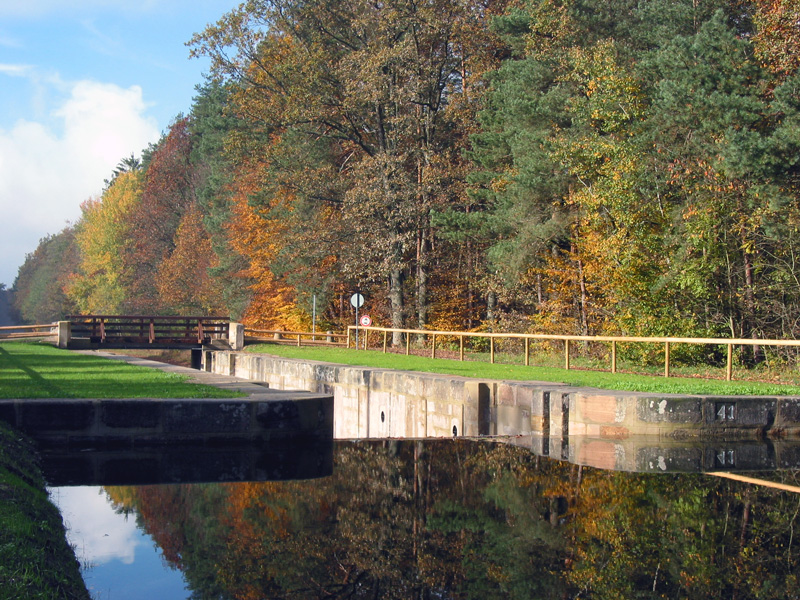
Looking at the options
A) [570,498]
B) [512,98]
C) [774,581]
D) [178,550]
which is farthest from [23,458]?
[512,98]

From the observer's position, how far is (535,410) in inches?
513

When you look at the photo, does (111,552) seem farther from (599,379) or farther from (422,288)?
(422,288)

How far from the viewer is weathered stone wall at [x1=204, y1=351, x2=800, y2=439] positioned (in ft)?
39.1

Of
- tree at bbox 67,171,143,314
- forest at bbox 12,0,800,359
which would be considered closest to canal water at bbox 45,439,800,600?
forest at bbox 12,0,800,359

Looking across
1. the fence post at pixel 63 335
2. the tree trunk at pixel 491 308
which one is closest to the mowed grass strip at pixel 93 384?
the fence post at pixel 63 335

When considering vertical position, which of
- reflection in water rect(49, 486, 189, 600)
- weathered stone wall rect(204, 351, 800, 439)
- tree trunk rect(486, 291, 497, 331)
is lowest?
reflection in water rect(49, 486, 189, 600)

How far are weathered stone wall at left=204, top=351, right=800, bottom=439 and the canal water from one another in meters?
2.22

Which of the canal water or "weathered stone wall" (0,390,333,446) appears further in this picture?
"weathered stone wall" (0,390,333,446)

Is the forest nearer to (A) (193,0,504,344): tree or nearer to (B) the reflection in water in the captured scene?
(A) (193,0,504,344): tree

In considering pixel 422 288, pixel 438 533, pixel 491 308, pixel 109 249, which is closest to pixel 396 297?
pixel 422 288

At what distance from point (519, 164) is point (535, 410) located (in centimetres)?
1732

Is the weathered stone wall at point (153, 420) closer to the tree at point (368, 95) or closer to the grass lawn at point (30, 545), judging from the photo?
the grass lawn at point (30, 545)

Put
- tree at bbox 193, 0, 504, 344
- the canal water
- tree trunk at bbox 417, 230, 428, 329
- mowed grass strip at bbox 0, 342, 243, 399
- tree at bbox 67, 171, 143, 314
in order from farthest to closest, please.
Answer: tree at bbox 67, 171, 143, 314
tree trunk at bbox 417, 230, 428, 329
tree at bbox 193, 0, 504, 344
mowed grass strip at bbox 0, 342, 243, 399
the canal water

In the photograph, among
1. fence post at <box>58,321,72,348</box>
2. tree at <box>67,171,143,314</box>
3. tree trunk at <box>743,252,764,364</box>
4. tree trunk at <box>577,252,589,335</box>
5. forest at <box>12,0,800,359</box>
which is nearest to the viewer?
forest at <box>12,0,800,359</box>
